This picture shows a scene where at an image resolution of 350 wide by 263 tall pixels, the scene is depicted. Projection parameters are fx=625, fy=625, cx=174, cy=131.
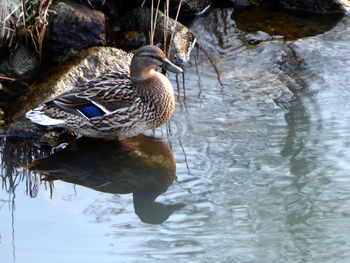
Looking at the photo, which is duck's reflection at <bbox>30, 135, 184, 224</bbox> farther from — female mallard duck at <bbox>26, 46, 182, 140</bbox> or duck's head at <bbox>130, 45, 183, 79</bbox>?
duck's head at <bbox>130, 45, 183, 79</bbox>

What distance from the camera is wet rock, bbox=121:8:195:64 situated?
7.25 metres

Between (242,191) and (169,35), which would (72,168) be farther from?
(169,35)

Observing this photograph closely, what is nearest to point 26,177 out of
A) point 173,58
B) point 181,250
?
point 181,250

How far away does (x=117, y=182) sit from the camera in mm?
5320

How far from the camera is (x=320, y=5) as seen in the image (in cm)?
832

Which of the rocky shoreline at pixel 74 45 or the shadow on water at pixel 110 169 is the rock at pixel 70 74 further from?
the shadow on water at pixel 110 169

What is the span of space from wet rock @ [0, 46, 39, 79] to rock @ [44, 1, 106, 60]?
0.79ft

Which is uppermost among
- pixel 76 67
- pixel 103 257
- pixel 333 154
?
pixel 76 67

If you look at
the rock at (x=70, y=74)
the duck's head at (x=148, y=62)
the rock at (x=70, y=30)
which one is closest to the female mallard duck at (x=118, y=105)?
the duck's head at (x=148, y=62)

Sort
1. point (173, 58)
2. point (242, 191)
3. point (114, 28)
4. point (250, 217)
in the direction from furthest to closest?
point (114, 28)
point (173, 58)
point (242, 191)
point (250, 217)

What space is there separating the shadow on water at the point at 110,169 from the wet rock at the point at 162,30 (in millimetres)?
1621

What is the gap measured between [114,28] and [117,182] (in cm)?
293

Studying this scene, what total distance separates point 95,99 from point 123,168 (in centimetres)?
73

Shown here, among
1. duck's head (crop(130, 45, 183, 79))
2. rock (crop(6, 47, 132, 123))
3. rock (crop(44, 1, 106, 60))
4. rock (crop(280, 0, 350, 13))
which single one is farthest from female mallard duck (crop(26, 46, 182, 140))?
rock (crop(280, 0, 350, 13))
